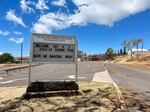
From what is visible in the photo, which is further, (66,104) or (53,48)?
(53,48)

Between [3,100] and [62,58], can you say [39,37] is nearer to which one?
[62,58]

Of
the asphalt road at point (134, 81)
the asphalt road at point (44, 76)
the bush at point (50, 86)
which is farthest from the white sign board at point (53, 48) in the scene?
the asphalt road at point (44, 76)

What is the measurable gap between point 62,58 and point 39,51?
3.48ft

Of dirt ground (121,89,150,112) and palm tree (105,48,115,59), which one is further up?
palm tree (105,48,115,59)

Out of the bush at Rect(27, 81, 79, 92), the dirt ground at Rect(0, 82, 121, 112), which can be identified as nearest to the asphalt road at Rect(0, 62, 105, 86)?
the bush at Rect(27, 81, 79, 92)

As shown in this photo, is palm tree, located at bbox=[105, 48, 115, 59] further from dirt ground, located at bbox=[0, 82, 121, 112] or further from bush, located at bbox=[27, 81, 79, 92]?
dirt ground, located at bbox=[0, 82, 121, 112]

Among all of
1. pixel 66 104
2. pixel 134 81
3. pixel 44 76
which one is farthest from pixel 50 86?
pixel 44 76

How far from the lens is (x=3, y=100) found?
9.45 m

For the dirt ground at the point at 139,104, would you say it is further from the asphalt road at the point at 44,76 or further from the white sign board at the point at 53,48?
the asphalt road at the point at 44,76

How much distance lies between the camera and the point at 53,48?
11125mm

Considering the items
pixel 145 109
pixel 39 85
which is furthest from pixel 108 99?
pixel 39 85

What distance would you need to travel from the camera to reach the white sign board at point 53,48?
10797 mm

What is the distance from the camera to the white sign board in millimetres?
10797

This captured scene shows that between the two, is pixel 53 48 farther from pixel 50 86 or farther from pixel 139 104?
pixel 139 104
